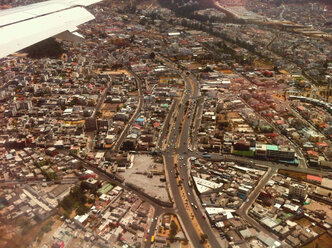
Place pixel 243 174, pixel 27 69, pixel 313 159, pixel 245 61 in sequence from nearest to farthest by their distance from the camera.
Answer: pixel 243 174 → pixel 313 159 → pixel 27 69 → pixel 245 61

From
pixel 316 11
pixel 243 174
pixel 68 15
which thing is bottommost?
pixel 316 11

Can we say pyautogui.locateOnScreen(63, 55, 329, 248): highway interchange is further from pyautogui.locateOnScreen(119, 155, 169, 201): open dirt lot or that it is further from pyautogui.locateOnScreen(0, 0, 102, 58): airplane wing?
pyautogui.locateOnScreen(0, 0, 102, 58): airplane wing

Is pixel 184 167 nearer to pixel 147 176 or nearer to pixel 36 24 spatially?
pixel 147 176

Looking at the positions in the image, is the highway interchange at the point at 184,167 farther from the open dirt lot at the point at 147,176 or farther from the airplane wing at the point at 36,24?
the airplane wing at the point at 36,24

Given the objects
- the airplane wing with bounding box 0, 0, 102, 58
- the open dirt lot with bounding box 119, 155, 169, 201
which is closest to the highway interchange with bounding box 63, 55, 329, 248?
the open dirt lot with bounding box 119, 155, 169, 201

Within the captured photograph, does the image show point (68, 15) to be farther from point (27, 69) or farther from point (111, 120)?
point (27, 69)

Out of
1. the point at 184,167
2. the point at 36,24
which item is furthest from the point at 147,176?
the point at 36,24

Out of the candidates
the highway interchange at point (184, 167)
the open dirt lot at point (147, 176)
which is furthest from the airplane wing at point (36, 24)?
the highway interchange at point (184, 167)

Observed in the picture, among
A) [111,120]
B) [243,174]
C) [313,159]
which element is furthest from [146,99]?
[313,159]
